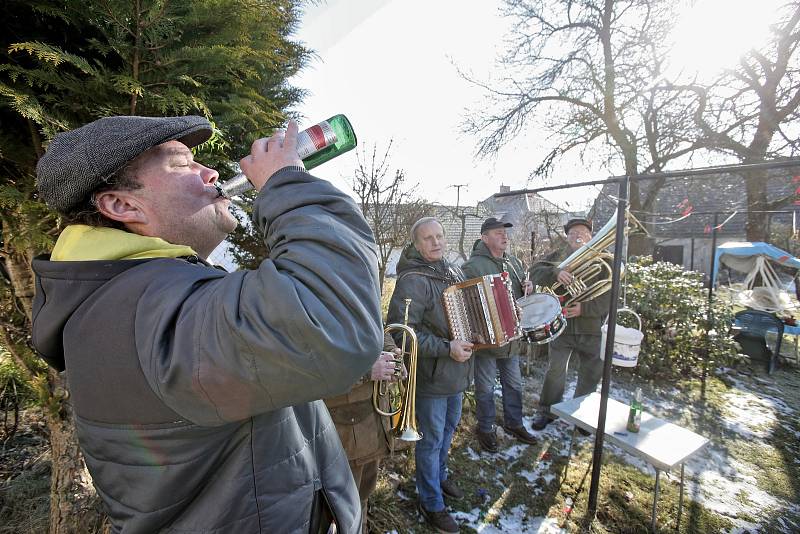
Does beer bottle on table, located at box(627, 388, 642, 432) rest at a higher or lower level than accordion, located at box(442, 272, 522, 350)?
lower

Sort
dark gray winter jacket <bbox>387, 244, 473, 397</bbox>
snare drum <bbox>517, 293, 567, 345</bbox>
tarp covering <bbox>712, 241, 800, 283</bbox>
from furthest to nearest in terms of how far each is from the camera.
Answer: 1. tarp covering <bbox>712, 241, 800, 283</bbox>
2. snare drum <bbox>517, 293, 567, 345</bbox>
3. dark gray winter jacket <bbox>387, 244, 473, 397</bbox>

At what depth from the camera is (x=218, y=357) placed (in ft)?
2.53

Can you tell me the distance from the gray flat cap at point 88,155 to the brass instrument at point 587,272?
382cm

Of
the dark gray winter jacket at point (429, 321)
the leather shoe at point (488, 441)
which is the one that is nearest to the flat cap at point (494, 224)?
the dark gray winter jacket at point (429, 321)

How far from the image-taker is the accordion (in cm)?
317

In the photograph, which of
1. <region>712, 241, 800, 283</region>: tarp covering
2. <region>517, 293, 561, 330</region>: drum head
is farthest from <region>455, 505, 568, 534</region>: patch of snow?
<region>712, 241, 800, 283</region>: tarp covering

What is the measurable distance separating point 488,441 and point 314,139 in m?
3.86

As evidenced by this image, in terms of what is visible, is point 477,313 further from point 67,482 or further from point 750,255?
point 750,255

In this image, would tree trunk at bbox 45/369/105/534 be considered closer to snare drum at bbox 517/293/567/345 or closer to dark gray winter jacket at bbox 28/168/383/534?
dark gray winter jacket at bbox 28/168/383/534

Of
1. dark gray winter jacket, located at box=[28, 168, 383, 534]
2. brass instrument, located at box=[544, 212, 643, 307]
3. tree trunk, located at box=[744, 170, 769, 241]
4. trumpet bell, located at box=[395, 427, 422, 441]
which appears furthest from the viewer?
tree trunk, located at box=[744, 170, 769, 241]

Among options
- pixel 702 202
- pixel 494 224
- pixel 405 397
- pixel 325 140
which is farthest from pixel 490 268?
pixel 702 202

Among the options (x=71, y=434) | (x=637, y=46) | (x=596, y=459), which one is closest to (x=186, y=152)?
(x=71, y=434)

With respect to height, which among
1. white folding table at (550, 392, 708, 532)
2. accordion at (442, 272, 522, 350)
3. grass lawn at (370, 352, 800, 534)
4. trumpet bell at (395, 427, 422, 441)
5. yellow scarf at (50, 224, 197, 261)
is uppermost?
yellow scarf at (50, 224, 197, 261)

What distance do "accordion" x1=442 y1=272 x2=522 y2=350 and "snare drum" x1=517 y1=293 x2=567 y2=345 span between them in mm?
566
